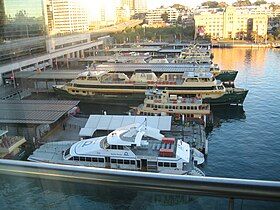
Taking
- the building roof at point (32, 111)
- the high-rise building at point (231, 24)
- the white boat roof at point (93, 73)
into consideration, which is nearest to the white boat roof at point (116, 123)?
the building roof at point (32, 111)

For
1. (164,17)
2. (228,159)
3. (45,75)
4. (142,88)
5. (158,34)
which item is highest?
(164,17)

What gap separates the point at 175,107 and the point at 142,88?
1374 millimetres

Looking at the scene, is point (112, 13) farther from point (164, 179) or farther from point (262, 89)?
point (164, 179)

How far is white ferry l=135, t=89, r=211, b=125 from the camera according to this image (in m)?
5.05

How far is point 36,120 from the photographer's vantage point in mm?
3914

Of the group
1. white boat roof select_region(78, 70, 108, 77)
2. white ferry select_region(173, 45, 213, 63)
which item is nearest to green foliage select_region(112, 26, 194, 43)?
white ferry select_region(173, 45, 213, 63)

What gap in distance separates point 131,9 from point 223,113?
72.5 feet

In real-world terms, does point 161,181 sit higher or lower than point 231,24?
higher

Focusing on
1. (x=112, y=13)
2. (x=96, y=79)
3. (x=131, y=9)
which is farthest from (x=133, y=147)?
(x=131, y=9)

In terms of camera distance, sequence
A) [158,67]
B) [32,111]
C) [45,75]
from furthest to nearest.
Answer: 1. [158,67]
2. [45,75]
3. [32,111]

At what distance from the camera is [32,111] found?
425cm

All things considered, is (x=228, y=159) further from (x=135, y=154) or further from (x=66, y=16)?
(x=66, y=16)

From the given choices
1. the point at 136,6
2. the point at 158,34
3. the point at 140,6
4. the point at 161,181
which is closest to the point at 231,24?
the point at 158,34

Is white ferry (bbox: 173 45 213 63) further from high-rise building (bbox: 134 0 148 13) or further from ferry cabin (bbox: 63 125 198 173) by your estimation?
high-rise building (bbox: 134 0 148 13)
